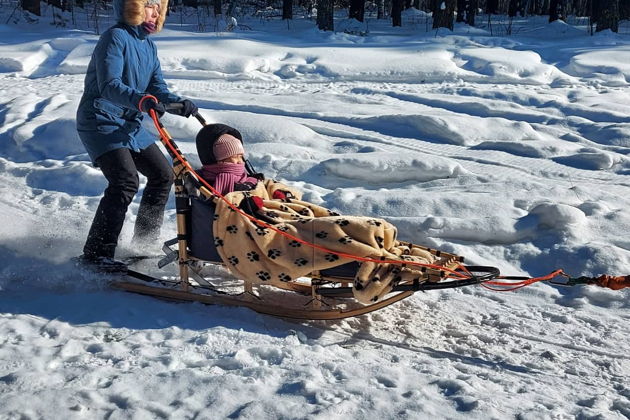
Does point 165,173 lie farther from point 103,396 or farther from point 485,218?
point 485,218

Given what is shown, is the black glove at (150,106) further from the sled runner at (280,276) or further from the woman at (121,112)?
the sled runner at (280,276)

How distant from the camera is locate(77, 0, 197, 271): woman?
12.9 ft

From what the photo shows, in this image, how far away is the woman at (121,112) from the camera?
12.9 ft

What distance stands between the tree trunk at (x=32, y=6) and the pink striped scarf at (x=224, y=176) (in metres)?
14.2

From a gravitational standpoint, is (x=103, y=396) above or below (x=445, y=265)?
below

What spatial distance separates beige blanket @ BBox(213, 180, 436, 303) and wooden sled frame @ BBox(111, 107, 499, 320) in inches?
3.5

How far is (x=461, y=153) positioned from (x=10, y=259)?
4.27 m

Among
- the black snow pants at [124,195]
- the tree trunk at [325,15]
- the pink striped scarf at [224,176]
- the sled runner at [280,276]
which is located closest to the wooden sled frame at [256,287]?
the sled runner at [280,276]

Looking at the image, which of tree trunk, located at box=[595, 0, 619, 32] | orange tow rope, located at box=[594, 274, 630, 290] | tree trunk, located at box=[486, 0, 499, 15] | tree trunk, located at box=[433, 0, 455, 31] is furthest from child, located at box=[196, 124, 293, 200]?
tree trunk, located at box=[486, 0, 499, 15]

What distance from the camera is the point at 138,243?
4.68 m

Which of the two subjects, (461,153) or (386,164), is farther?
(461,153)

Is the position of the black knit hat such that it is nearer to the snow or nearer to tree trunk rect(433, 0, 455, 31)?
the snow

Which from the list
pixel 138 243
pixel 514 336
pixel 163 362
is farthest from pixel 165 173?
pixel 514 336

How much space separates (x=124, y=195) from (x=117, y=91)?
25.2 inches
